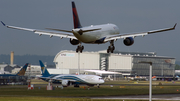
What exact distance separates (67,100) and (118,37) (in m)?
26.3

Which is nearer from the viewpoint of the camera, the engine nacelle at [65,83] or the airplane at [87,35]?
the airplane at [87,35]

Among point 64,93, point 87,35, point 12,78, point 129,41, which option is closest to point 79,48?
point 87,35

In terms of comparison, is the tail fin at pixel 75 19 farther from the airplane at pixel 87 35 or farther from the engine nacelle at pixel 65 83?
the engine nacelle at pixel 65 83

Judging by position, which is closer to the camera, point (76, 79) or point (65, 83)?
point (65, 83)

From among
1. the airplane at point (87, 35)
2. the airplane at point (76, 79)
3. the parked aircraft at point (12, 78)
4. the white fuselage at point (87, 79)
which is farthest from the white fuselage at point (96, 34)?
the parked aircraft at point (12, 78)

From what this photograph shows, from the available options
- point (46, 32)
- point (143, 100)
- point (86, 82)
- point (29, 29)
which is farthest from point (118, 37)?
point (86, 82)

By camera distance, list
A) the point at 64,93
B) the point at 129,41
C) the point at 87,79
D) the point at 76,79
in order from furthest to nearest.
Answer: the point at 76,79 < the point at 87,79 < the point at 64,93 < the point at 129,41

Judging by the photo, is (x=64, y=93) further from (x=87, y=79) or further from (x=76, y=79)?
(x=76, y=79)

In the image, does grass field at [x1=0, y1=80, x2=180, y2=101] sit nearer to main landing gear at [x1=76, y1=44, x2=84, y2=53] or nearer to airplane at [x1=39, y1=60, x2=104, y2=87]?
airplane at [x1=39, y1=60, x2=104, y2=87]

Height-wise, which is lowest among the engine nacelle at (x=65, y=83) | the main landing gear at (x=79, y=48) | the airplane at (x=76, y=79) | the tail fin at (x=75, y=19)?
the engine nacelle at (x=65, y=83)

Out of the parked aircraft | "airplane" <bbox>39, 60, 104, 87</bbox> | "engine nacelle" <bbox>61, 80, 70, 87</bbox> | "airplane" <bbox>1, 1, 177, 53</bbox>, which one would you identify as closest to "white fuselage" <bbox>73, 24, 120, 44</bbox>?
"airplane" <bbox>1, 1, 177, 53</bbox>

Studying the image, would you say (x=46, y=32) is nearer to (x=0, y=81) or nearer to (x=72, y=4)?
(x=72, y=4)

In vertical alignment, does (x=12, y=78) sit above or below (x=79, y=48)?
below

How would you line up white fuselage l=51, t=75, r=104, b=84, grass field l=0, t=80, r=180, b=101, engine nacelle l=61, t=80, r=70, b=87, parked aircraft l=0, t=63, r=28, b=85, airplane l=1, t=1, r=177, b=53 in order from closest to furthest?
airplane l=1, t=1, r=177, b=53 < grass field l=0, t=80, r=180, b=101 < white fuselage l=51, t=75, r=104, b=84 < engine nacelle l=61, t=80, r=70, b=87 < parked aircraft l=0, t=63, r=28, b=85
